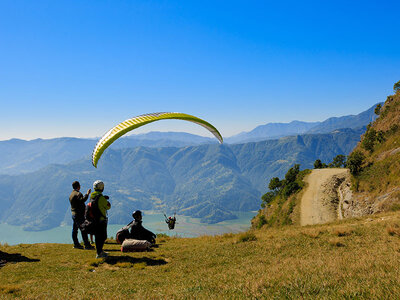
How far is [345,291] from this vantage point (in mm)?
4883

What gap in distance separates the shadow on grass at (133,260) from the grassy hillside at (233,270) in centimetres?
5

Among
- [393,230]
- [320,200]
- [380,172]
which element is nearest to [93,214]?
[393,230]

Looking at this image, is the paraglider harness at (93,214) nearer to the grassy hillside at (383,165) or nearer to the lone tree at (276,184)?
the grassy hillside at (383,165)

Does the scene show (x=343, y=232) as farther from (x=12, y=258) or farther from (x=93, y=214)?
(x=12, y=258)

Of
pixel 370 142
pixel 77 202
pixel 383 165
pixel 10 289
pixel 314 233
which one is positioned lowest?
pixel 314 233

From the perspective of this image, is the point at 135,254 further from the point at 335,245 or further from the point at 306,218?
the point at 306,218

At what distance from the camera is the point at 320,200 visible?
49.0 metres

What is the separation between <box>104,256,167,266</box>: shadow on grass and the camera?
36.5 feet

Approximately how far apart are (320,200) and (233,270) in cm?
4660

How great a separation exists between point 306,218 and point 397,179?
51.5ft

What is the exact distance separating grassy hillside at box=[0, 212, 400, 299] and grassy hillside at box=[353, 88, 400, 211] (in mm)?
22165

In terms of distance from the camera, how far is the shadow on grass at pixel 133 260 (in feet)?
36.5

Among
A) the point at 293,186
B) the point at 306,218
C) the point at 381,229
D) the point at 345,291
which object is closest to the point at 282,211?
the point at 293,186

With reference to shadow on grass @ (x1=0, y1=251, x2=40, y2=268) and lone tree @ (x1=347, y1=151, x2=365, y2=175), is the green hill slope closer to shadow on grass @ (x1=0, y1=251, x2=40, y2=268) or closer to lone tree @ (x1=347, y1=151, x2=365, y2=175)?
lone tree @ (x1=347, y1=151, x2=365, y2=175)
